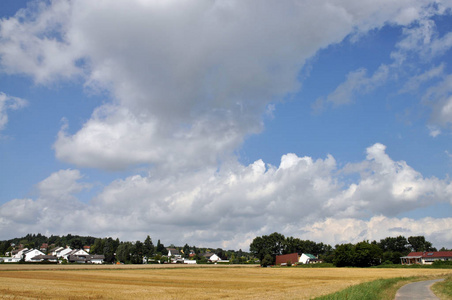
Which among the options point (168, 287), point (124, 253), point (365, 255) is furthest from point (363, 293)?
point (124, 253)

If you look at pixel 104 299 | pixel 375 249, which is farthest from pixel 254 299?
pixel 375 249

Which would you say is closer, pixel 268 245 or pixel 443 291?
pixel 443 291

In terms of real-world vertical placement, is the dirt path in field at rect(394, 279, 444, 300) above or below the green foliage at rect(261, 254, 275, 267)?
above

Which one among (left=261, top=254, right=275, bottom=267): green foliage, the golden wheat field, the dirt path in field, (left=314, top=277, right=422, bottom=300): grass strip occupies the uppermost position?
(left=314, top=277, right=422, bottom=300): grass strip

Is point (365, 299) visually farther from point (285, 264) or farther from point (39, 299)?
point (285, 264)

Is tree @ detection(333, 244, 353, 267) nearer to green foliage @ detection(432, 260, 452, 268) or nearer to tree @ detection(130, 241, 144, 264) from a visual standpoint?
green foliage @ detection(432, 260, 452, 268)

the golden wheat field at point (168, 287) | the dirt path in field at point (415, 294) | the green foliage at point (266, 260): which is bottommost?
the green foliage at point (266, 260)

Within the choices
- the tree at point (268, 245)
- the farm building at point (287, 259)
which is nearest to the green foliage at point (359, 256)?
the farm building at point (287, 259)

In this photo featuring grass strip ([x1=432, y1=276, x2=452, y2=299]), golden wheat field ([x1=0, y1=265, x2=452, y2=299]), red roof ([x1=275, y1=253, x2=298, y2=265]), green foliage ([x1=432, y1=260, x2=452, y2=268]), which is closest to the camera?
grass strip ([x1=432, y1=276, x2=452, y2=299])

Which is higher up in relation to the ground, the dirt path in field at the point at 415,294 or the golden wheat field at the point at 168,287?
the dirt path in field at the point at 415,294

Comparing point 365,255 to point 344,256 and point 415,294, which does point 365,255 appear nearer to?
point 344,256

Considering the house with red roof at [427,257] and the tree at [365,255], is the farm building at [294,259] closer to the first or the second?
the house with red roof at [427,257]

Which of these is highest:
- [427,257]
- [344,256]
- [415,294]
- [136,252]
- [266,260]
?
[136,252]

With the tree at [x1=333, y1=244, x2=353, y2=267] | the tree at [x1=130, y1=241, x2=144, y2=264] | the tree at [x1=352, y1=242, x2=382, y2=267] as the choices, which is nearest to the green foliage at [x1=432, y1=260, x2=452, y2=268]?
the tree at [x1=352, y1=242, x2=382, y2=267]
